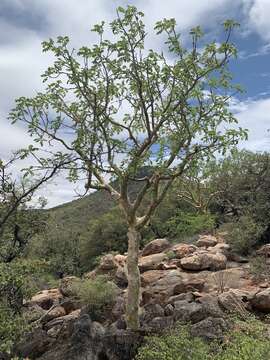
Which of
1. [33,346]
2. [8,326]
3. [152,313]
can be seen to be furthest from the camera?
[152,313]

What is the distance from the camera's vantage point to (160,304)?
17.9 m

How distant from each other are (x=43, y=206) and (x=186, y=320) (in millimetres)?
6392

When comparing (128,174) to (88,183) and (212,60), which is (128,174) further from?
(212,60)

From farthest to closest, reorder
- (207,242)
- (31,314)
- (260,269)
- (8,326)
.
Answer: (207,242), (260,269), (31,314), (8,326)

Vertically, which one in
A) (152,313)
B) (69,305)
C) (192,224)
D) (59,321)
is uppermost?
(192,224)

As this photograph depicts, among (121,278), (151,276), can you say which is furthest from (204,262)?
(121,278)

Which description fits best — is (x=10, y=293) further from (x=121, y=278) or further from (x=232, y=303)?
(x=121, y=278)

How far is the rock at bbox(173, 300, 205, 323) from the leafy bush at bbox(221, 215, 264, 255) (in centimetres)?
1072

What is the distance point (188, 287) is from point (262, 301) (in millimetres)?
3920

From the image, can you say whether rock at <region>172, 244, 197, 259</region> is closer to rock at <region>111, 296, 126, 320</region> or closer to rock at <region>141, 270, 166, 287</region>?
rock at <region>141, 270, 166, 287</region>

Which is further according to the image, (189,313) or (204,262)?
(204,262)

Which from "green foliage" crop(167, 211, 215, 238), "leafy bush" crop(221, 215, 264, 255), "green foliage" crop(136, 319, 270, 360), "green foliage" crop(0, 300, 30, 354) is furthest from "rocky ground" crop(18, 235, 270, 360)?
"green foliage" crop(0, 300, 30, 354)

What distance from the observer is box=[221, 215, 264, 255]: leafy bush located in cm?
2559

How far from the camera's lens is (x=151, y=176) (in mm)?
14555
